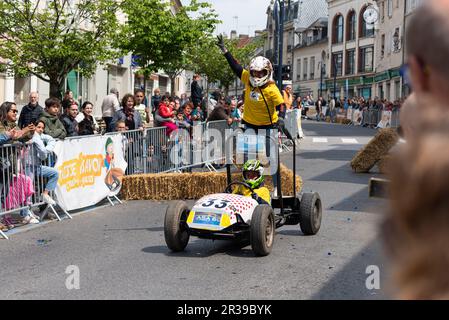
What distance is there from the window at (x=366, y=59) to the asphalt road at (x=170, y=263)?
195 feet

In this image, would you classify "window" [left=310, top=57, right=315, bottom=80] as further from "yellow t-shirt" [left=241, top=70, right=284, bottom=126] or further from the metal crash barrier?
"yellow t-shirt" [left=241, top=70, right=284, bottom=126]

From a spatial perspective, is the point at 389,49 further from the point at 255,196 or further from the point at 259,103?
the point at 255,196

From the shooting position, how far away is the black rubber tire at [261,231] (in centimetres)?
730

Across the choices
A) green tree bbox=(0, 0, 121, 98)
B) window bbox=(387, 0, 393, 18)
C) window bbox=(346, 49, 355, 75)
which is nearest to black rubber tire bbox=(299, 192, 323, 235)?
green tree bbox=(0, 0, 121, 98)

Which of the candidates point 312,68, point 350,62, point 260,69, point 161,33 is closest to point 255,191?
point 260,69

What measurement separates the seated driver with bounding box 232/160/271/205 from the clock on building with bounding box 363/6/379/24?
5850 cm

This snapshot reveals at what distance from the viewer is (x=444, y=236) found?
1166 millimetres

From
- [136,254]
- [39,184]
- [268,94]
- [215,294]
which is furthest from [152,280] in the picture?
[39,184]

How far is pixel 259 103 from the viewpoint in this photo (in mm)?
9445

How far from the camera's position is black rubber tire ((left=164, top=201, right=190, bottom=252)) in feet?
24.9

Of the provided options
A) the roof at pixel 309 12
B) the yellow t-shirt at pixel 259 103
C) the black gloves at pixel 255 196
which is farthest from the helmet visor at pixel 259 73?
the roof at pixel 309 12

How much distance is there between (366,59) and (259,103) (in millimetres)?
62455

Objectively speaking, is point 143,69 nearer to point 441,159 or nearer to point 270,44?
point 441,159

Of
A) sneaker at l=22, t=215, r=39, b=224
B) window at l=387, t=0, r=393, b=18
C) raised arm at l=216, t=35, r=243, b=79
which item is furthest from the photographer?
window at l=387, t=0, r=393, b=18
